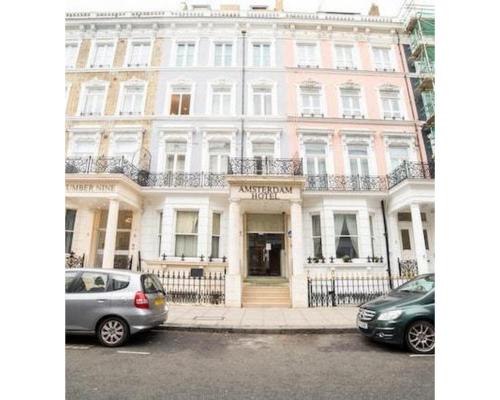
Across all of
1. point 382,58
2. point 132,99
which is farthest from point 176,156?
point 382,58

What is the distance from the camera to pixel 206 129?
14.6 metres

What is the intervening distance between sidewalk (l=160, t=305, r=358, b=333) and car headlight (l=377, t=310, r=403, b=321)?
1.74 meters

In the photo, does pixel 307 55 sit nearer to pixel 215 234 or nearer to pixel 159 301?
pixel 215 234

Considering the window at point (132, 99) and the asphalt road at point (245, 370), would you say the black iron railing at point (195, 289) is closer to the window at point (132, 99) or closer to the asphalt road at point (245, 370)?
the asphalt road at point (245, 370)

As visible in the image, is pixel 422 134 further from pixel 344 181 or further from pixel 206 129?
pixel 206 129

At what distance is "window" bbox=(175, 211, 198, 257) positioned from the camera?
1316 centimetres

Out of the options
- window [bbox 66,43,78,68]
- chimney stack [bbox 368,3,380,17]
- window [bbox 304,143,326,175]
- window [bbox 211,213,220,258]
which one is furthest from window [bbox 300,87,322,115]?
window [bbox 66,43,78,68]

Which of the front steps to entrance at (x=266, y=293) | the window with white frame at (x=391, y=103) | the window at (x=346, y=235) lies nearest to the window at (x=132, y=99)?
the front steps to entrance at (x=266, y=293)

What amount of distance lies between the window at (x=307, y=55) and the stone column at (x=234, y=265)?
10.1 meters

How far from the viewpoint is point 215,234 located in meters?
13.6

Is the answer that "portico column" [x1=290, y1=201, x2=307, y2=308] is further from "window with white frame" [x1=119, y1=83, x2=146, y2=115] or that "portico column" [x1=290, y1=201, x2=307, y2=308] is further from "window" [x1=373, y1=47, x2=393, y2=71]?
"window" [x1=373, y1=47, x2=393, y2=71]

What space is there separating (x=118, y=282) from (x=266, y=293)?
6669 millimetres
